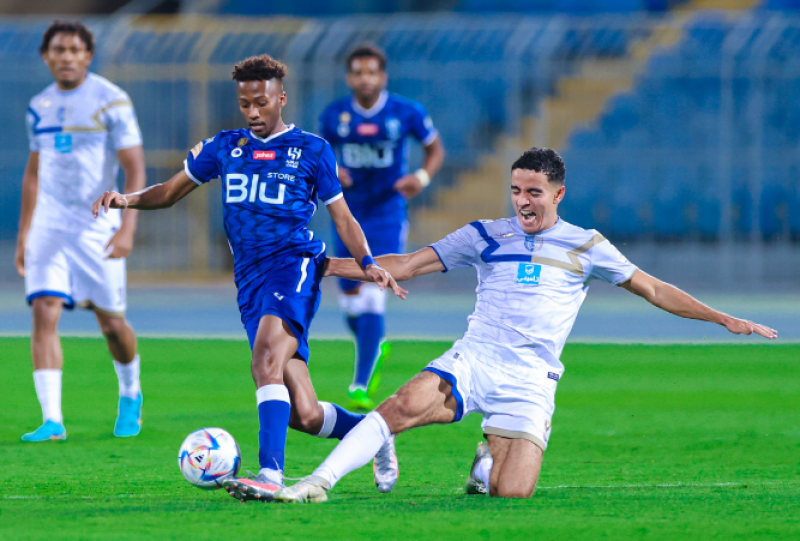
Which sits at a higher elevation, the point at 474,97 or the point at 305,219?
the point at 474,97

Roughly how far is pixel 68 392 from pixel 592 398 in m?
3.86

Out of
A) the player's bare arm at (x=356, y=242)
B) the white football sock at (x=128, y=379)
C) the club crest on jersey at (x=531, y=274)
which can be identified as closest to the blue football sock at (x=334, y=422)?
the player's bare arm at (x=356, y=242)

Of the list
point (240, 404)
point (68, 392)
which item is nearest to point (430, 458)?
point (240, 404)

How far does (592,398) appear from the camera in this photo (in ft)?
31.0

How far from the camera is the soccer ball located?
5.33 metres

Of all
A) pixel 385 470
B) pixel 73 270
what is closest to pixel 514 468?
pixel 385 470

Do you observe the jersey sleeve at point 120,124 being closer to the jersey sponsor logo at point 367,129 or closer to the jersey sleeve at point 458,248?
the jersey sponsor logo at point 367,129

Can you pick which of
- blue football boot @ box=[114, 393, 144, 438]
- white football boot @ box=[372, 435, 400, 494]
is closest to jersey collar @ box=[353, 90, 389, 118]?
blue football boot @ box=[114, 393, 144, 438]

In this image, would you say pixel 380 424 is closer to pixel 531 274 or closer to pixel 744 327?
pixel 531 274

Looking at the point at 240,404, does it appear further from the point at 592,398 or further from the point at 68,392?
the point at 592,398

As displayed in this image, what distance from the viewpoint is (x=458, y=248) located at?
232 inches

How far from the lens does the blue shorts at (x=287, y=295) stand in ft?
18.6

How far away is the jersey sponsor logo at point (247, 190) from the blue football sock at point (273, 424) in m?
0.85

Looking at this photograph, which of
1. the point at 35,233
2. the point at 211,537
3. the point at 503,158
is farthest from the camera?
the point at 503,158
